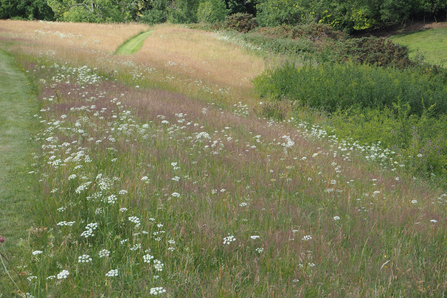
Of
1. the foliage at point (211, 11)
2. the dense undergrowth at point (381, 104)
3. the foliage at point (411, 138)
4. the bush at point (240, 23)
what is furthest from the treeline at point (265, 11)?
the foliage at point (411, 138)

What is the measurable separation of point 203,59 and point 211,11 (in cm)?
3329

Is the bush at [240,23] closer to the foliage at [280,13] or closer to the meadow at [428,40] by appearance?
the foliage at [280,13]

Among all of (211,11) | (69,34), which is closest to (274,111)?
(69,34)

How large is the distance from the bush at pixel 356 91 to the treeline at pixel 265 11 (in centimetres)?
3177

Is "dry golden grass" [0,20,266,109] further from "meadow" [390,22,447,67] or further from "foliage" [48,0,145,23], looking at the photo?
"foliage" [48,0,145,23]

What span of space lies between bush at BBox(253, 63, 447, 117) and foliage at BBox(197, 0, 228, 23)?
4178 centimetres

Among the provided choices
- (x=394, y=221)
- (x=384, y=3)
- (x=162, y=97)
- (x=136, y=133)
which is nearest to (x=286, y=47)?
(x=384, y=3)

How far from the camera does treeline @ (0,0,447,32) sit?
40750 mm

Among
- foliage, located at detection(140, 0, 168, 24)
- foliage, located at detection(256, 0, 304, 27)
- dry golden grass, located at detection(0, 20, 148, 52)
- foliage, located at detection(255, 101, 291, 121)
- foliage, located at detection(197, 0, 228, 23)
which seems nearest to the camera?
foliage, located at detection(255, 101, 291, 121)

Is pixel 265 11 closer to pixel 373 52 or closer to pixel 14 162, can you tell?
pixel 373 52

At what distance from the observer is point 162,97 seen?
11.2 meters

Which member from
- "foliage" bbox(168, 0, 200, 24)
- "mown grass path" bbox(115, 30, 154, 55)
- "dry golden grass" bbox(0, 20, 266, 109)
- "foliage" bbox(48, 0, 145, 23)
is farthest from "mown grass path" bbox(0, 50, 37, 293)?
"foliage" bbox(168, 0, 200, 24)

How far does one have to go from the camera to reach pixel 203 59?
23.0 m

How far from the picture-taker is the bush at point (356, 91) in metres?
11.9
